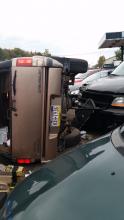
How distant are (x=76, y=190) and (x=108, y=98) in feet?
15.3

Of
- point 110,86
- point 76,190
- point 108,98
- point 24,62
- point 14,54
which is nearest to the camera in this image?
point 76,190

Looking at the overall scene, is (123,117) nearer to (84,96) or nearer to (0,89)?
(84,96)

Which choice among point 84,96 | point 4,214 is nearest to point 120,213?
point 4,214

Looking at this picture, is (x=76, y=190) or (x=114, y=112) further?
(x=114, y=112)

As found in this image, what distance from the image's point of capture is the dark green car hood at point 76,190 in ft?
6.15

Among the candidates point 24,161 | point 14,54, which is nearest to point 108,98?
point 24,161

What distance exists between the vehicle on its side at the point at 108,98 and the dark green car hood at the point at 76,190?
12.3 feet

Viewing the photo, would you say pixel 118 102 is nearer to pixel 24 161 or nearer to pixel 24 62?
pixel 24 161

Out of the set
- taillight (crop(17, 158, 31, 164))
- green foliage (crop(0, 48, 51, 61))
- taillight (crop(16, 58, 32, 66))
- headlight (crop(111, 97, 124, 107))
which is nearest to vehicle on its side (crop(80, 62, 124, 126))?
headlight (crop(111, 97, 124, 107))

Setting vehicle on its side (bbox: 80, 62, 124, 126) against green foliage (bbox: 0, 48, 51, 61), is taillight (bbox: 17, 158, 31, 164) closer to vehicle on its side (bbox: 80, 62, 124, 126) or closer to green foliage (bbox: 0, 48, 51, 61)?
vehicle on its side (bbox: 80, 62, 124, 126)

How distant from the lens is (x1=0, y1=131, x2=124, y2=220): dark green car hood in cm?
188

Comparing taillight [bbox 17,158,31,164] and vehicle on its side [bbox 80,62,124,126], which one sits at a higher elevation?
vehicle on its side [bbox 80,62,124,126]

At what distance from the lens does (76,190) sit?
7.00ft

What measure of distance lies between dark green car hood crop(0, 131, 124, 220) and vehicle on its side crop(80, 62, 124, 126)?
147 inches
